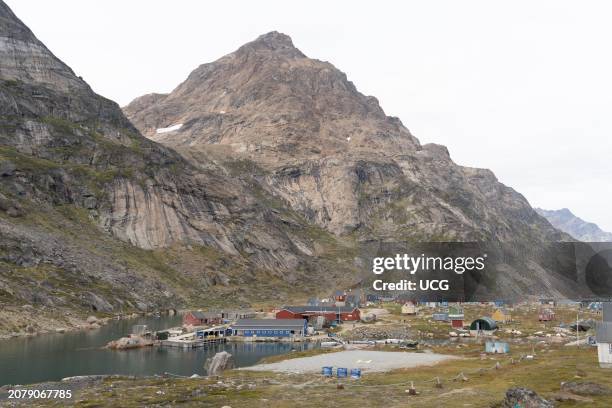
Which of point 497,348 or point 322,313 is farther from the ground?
point 322,313

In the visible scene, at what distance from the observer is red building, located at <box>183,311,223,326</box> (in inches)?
5443

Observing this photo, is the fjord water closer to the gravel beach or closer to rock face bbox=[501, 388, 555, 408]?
the gravel beach

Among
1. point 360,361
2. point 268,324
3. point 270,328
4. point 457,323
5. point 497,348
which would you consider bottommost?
point 360,361

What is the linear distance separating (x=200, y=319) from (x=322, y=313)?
29.8m

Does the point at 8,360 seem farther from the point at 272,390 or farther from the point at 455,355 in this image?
the point at 455,355

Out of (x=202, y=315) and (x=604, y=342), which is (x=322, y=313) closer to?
(x=202, y=315)

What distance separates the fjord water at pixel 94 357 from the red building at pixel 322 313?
2500 cm

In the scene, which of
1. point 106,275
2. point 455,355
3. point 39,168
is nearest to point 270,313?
point 106,275

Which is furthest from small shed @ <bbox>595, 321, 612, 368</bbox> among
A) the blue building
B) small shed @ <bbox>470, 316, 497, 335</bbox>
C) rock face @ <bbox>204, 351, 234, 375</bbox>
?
the blue building

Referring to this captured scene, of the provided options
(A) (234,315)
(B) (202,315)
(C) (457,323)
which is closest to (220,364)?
(B) (202,315)

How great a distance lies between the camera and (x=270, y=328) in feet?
409

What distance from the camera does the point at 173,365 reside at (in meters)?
88.4

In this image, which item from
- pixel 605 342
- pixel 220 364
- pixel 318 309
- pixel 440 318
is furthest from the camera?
pixel 318 309

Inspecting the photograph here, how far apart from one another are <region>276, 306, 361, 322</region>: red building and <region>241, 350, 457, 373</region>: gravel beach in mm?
51416
